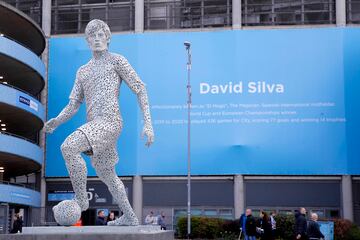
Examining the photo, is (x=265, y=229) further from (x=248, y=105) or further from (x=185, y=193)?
(x=185, y=193)

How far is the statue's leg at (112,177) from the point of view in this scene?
1024 centimetres

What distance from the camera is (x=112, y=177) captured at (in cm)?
1036

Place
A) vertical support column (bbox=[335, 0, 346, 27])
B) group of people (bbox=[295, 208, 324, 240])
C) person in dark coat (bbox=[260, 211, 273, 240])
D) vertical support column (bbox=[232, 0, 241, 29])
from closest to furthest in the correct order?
group of people (bbox=[295, 208, 324, 240]), person in dark coat (bbox=[260, 211, 273, 240]), vertical support column (bbox=[335, 0, 346, 27]), vertical support column (bbox=[232, 0, 241, 29])

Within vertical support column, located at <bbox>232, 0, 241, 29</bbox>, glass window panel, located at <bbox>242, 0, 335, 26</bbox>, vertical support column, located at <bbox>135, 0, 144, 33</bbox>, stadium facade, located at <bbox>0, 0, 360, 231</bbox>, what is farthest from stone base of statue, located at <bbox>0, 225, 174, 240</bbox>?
glass window panel, located at <bbox>242, 0, 335, 26</bbox>

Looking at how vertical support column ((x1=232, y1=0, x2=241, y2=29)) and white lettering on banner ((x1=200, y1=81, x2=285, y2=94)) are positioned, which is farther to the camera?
vertical support column ((x1=232, y1=0, x2=241, y2=29))

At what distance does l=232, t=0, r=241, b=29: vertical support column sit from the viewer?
4041 centimetres

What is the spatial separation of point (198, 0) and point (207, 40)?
3304mm

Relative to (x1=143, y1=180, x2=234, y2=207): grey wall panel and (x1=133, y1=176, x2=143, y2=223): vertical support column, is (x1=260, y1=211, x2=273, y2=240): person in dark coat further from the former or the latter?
(x1=133, y1=176, x2=143, y2=223): vertical support column

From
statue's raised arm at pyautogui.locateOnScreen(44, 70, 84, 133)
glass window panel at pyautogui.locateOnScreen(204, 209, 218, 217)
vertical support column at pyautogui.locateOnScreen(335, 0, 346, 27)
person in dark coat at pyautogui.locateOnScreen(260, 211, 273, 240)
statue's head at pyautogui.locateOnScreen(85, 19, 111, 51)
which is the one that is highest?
vertical support column at pyautogui.locateOnScreen(335, 0, 346, 27)

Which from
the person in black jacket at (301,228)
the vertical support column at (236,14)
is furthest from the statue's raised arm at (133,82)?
the vertical support column at (236,14)

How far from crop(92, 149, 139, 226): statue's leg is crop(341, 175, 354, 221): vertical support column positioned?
96.2ft

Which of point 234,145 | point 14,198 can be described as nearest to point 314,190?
point 234,145

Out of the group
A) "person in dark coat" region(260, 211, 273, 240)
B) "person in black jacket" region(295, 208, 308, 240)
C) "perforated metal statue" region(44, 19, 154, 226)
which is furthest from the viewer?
"person in dark coat" region(260, 211, 273, 240)

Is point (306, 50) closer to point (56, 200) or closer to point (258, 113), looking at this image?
point (258, 113)
